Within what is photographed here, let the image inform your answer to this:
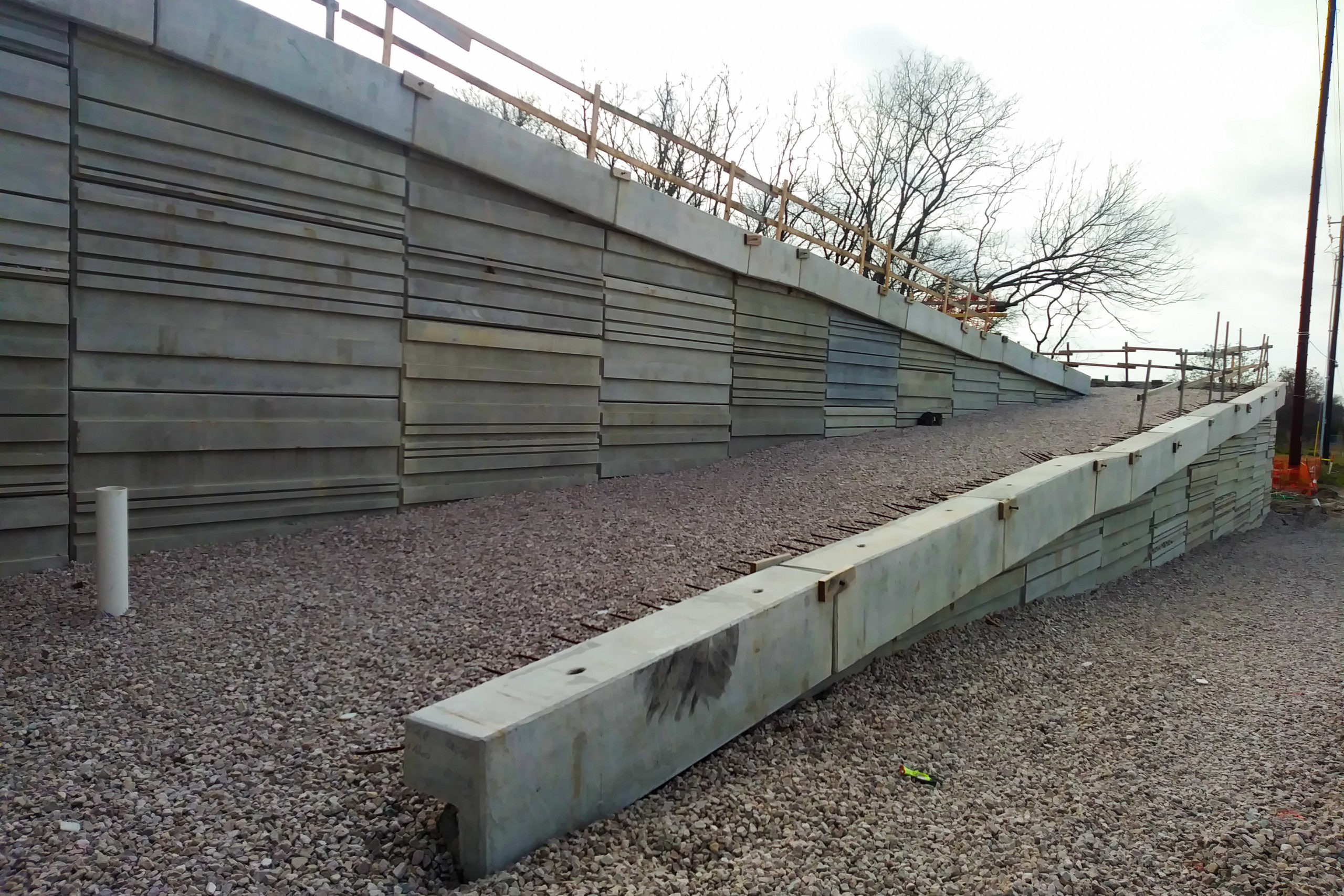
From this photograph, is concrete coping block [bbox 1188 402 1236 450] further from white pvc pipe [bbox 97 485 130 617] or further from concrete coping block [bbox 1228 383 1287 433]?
white pvc pipe [bbox 97 485 130 617]

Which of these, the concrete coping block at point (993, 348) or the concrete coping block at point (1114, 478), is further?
the concrete coping block at point (993, 348)

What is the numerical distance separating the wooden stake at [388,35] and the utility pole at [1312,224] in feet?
69.3

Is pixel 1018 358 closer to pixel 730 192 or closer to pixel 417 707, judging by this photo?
pixel 730 192

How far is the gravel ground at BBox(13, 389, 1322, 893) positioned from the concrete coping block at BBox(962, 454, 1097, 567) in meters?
0.77

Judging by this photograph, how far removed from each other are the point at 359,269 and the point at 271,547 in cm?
226

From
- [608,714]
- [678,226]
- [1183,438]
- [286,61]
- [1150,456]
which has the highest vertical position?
[286,61]

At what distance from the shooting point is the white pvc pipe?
427cm

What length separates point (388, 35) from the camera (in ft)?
22.0

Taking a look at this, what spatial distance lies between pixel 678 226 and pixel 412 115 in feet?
11.2

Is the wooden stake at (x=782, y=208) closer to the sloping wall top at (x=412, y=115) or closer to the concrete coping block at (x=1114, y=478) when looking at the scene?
the sloping wall top at (x=412, y=115)

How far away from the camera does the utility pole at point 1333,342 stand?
25109 mm

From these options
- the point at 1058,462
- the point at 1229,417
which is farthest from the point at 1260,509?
the point at 1058,462

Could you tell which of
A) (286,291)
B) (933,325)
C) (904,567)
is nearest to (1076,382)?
(933,325)

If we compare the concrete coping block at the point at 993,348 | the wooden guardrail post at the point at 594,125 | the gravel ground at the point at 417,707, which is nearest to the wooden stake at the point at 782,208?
the wooden guardrail post at the point at 594,125
